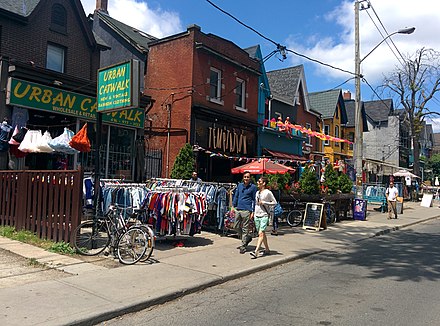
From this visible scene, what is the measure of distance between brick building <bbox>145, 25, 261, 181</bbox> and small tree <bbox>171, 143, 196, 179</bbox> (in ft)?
3.80

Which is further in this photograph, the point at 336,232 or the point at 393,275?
the point at 336,232

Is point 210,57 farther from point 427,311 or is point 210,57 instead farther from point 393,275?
point 427,311

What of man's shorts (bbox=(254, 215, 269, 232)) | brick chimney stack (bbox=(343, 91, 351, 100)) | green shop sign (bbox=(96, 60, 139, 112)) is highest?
brick chimney stack (bbox=(343, 91, 351, 100))

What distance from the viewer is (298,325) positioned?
4922 millimetres

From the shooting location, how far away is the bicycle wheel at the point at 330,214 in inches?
613

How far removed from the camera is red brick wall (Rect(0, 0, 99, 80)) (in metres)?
15.4

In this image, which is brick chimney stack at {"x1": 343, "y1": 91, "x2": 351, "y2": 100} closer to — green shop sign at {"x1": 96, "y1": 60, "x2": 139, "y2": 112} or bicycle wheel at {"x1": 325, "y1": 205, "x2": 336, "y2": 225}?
bicycle wheel at {"x1": 325, "y1": 205, "x2": 336, "y2": 225}

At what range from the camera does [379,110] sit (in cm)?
4922

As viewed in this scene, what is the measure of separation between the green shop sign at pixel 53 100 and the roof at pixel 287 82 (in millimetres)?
15961

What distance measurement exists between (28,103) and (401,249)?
1120 centimetres

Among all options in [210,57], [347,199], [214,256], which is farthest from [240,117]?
[214,256]

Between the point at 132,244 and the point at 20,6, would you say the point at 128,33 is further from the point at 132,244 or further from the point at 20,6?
the point at 132,244

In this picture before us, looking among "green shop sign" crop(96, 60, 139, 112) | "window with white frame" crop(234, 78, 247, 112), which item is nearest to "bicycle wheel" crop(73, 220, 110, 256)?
"green shop sign" crop(96, 60, 139, 112)

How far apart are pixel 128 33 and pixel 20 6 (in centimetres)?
601
